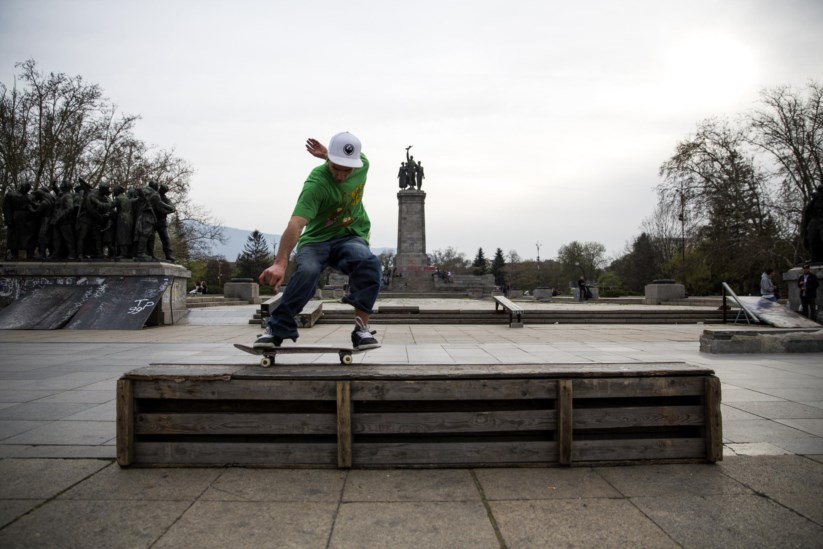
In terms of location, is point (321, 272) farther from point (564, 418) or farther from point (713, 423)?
point (713, 423)

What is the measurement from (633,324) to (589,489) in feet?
49.0

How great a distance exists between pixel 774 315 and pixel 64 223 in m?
20.0

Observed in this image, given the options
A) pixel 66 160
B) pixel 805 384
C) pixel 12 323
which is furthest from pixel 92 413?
pixel 66 160

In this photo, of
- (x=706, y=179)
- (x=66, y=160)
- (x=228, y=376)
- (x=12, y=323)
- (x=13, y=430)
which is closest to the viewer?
(x=228, y=376)

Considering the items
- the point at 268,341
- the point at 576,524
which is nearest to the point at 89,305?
the point at 268,341

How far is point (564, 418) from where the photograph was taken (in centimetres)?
296

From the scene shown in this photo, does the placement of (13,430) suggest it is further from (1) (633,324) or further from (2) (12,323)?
(1) (633,324)

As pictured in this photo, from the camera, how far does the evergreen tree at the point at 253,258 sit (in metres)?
75.6

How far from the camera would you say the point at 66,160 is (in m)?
28.3

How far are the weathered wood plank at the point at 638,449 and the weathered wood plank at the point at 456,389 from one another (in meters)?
0.39

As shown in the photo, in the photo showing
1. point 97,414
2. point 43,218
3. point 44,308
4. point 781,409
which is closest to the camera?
point 97,414

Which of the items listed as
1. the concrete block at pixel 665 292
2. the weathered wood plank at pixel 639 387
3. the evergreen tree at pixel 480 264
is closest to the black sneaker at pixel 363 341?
the weathered wood plank at pixel 639 387

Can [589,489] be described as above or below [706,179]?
below

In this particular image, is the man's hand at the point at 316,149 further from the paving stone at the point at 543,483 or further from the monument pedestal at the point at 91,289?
the monument pedestal at the point at 91,289
